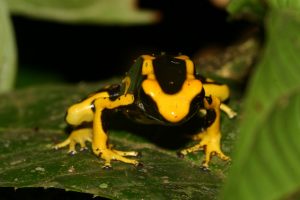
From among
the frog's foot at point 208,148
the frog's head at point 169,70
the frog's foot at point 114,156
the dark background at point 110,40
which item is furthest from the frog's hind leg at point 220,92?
the dark background at point 110,40

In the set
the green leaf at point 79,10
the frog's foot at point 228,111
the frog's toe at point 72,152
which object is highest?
the green leaf at point 79,10

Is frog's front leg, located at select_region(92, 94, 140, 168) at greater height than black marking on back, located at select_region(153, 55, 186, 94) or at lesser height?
lesser

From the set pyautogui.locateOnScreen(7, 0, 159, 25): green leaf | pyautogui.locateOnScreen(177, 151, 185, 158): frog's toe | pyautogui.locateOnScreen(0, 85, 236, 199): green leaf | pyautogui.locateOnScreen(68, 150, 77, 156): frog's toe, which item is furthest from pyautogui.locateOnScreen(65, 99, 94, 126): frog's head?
pyautogui.locateOnScreen(7, 0, 159, 25): green leaf

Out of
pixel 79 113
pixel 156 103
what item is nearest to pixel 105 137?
pixel 79 113

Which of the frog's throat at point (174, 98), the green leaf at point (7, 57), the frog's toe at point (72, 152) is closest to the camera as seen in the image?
the frog's throat at point (174, 98)

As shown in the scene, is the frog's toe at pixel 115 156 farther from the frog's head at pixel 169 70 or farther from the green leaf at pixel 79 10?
the green leaf at pixel 79 10

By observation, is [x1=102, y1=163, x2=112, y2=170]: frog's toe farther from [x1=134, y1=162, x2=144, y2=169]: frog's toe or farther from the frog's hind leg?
the frog's hind leg
